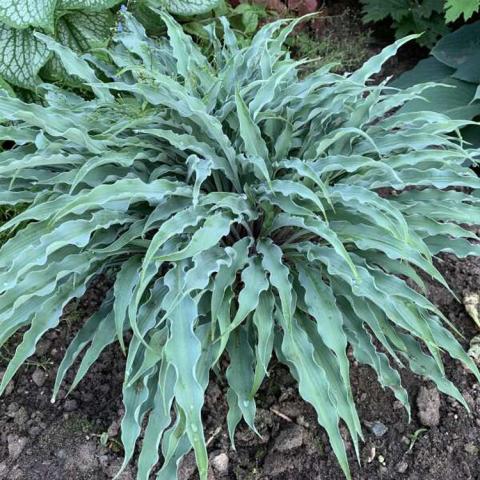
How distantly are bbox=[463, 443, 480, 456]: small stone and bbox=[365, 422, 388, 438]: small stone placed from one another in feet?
0.83

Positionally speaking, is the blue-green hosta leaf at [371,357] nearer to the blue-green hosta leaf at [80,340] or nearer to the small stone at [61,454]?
the blue-green hosta leaf at [80,340]

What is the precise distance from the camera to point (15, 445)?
2.00m

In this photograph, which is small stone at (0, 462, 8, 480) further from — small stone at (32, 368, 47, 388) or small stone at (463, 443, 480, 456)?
small stone at (463, 443, 480, 456)

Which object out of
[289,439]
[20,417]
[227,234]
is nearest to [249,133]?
[227,234]

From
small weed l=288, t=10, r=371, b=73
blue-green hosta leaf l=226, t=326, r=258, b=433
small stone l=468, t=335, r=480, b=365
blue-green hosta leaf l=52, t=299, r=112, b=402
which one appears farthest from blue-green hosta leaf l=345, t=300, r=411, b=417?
small weed l=288, t=10, r=371, b=73

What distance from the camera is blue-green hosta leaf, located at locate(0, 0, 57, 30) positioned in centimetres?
227

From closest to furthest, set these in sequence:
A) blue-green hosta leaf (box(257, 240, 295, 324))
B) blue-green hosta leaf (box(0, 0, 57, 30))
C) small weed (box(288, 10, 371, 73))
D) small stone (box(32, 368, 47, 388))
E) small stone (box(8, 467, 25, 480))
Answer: blue-green hosta leaf (box(257, 240, 295, 324)) < small stone (box(8, 467, 25, 480)) < small stone (box(32, 368, 47, 388)) < blue-green hosta leaf (box(0, 0, 57, 30)) < small weed (box(288, 10, 371, 73))

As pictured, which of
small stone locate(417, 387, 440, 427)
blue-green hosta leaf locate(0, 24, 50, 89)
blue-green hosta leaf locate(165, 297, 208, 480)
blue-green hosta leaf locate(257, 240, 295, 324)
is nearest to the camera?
blue-green hosta leaf locate(165, 297, 208, 480)

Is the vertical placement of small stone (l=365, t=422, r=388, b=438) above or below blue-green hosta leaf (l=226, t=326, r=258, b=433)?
below

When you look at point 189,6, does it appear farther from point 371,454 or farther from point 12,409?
point 371,454

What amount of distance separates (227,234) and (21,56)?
130cm

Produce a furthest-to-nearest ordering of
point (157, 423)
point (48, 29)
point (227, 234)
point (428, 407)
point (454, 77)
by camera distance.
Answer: point (454, 77)
point (48, 29)
point (428, 407)
point (227, 234)
point (157, 423)

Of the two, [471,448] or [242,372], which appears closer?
[242,372]

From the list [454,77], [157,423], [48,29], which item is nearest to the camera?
[157,423]
